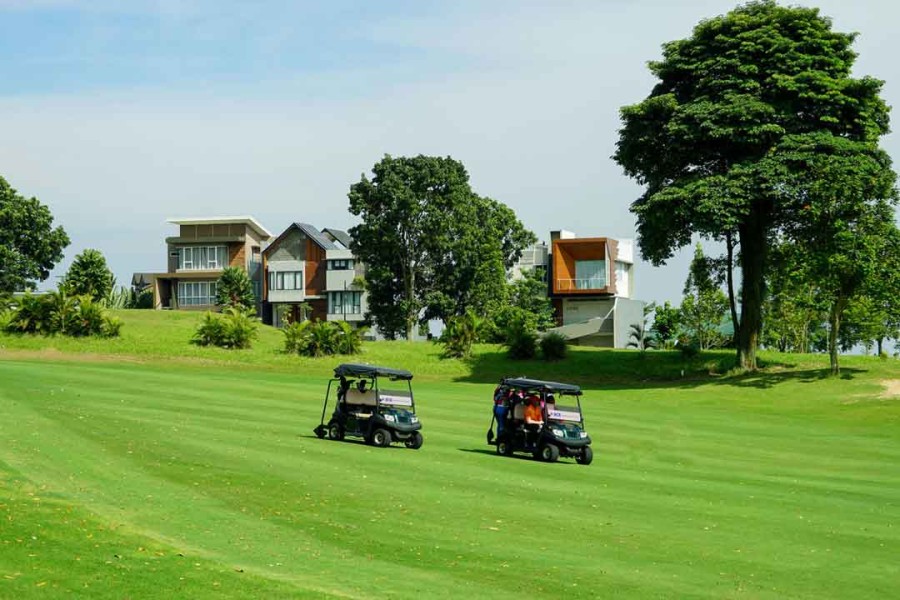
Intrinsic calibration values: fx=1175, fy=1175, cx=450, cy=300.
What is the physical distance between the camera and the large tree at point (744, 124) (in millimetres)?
57188

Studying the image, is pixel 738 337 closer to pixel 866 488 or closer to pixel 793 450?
pixel 793 450

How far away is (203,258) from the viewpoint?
115625 mm

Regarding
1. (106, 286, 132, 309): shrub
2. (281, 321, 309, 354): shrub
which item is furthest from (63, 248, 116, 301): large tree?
(281, 321, 309, 354): shrub

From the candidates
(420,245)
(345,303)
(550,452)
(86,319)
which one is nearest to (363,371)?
(550,452)

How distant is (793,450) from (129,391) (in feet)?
74.5

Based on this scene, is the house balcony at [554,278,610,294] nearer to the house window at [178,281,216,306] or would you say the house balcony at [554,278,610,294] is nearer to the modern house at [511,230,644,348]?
the modern house at [511,230,644,348]

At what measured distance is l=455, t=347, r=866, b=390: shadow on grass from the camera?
58500mm

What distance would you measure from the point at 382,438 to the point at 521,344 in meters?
36.5

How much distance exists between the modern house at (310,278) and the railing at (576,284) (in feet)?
62.3

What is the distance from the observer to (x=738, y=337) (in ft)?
202

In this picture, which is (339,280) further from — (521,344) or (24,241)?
(521,344)

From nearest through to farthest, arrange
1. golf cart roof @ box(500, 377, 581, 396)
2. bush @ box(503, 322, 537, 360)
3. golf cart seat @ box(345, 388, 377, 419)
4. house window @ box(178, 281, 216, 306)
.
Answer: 1. golf cart roof @ box(500, 377, 581, 396)
2. golf cart seat @ box(345, 388, 377, 419)
3. bush @ box(503, 322, 537, 360)
4. house window @ box(178, 281, 216, 306)

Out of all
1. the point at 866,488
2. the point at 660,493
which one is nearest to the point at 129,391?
the point at 660,493

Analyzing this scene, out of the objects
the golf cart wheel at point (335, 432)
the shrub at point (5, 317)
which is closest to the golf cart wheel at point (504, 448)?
the golf cart wheel at point (335, 432)
